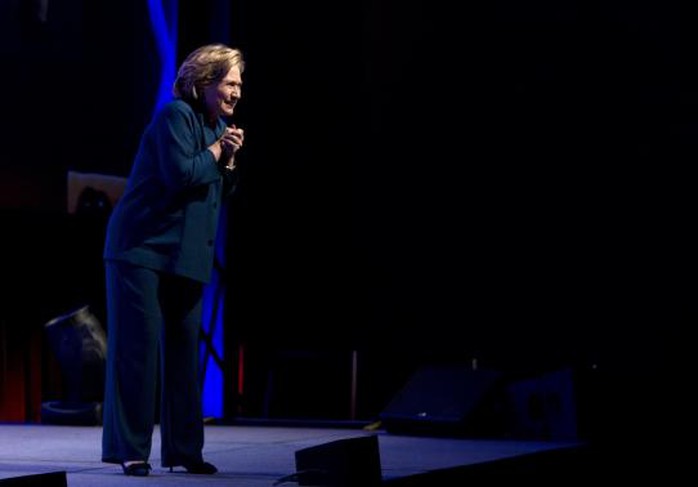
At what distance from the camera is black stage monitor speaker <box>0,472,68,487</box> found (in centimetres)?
211

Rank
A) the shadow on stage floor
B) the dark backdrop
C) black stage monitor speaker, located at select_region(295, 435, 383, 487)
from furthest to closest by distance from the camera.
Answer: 1. the dark backdrop
2. the shadow on stage floor
3. black stage monitor speaker, located at select_region(295, 435, 383, 487)

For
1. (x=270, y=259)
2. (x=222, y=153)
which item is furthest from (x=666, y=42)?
(x=222, y=153)

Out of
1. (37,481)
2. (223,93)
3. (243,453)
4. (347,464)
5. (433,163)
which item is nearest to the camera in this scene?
(37,481)

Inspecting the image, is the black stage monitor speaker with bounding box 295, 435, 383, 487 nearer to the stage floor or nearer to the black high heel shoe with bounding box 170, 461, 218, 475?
the stage floor

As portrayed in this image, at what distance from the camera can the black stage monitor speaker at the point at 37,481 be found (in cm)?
211

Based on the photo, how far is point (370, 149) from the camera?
6844 mm

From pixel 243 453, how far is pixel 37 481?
202 cm

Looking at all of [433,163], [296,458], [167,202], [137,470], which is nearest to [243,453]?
[137,470]

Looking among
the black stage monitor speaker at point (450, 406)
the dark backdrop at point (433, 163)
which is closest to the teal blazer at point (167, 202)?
the black stage monitor speaker at point (450, 406)

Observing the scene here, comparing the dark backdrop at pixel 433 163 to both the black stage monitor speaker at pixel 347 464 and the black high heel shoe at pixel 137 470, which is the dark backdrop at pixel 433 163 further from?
the black stage monitor speaker at pixel 347 464

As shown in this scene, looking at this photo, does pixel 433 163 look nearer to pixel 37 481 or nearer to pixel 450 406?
pixel 450 406

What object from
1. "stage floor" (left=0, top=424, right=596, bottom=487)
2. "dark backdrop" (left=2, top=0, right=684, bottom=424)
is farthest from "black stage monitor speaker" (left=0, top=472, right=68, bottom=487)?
"dark backdrop" (left=2, top=0, right=684, bottom=424)

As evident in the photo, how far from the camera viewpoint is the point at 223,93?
130 inches

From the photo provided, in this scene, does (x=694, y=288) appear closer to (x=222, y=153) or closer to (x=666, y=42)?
(x=666, y=42)
